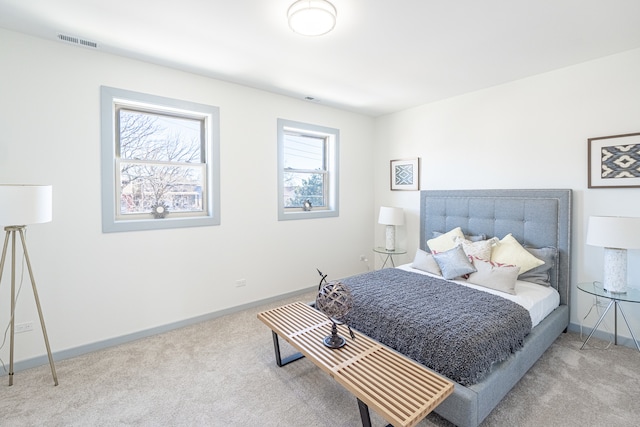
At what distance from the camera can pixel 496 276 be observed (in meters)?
2.73

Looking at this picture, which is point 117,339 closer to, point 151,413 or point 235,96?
point 151,413

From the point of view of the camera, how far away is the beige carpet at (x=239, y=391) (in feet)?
6.09

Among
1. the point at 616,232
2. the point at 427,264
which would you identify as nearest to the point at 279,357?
the point at 427,264

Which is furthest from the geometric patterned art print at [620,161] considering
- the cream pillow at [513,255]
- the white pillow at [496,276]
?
the white pillow at [496,276]

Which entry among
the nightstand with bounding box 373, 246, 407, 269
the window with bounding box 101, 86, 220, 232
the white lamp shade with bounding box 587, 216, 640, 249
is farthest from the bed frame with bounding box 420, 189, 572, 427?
the window with bounding box 101, 86, 220, 232

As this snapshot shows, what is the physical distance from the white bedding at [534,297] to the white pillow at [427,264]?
0.90ft

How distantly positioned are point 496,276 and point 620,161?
1.52 meters

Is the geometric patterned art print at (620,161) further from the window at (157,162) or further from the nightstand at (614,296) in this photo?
the window at (157,162)

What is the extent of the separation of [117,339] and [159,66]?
2.65m

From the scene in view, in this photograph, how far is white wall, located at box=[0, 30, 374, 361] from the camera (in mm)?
2389

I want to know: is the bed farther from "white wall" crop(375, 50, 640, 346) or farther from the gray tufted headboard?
"white wall" crop(375, 50, 640, 346)

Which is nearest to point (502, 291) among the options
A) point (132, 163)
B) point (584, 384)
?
point (584, 384)

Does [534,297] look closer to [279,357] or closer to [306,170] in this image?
[279,357]

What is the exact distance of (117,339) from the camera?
2783 mm
